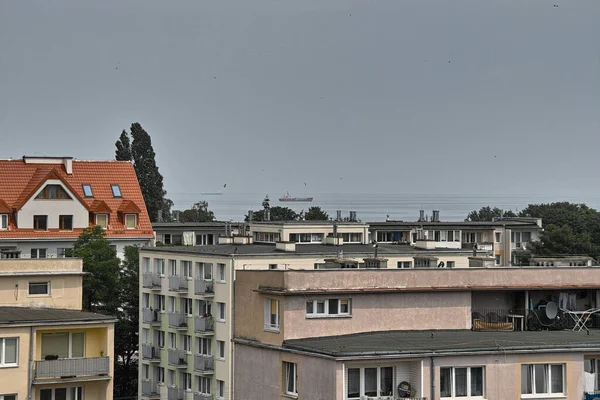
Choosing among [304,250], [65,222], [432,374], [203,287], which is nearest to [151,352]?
[203,287]

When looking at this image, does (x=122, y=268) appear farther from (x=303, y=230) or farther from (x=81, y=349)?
(x=81, y=349)

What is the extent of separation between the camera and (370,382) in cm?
5284

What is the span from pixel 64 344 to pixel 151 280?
24.7 metres

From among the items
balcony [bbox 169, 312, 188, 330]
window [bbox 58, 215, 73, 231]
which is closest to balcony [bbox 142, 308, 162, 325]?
Answer: balcony [bbox 169, 312, 188, 330]

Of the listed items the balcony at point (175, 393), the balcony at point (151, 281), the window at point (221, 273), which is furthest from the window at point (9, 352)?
the balcony at point (151, 281)

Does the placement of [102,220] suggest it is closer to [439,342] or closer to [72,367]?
[72,367]

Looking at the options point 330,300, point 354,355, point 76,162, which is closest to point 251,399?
point 330,300

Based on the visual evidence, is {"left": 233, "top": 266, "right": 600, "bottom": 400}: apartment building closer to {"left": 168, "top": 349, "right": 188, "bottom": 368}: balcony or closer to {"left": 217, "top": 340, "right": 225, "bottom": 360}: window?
{"left": 217, "top": 340, "right": 225, "bottom": 360}: window

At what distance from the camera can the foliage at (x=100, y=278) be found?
90.9 m

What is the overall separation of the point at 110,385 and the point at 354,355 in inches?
507

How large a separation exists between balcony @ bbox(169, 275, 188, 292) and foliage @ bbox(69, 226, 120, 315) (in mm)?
9701

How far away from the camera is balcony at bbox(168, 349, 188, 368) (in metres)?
78.2

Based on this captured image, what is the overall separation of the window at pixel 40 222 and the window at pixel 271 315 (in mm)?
59116

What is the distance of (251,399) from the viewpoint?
61.4m
